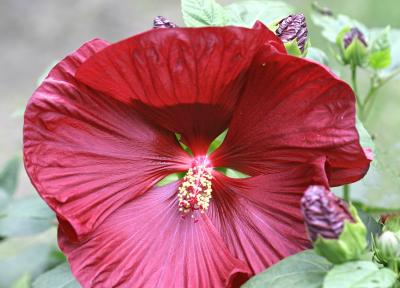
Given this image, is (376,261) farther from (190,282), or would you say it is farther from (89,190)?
(89,190)

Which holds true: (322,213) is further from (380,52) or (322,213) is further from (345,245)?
(380,52)

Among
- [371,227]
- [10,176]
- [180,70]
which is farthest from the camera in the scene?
[10,176]

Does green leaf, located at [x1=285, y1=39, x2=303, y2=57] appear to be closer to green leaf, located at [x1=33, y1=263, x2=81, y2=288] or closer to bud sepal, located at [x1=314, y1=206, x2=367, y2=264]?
bud sepal, located at [x1=314, y1=206, x2=367, y2=264]

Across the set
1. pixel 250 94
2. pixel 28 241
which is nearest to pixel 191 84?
pixel 250 94

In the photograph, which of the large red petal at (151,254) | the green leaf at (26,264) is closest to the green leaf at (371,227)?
the large red petal at (151,254)

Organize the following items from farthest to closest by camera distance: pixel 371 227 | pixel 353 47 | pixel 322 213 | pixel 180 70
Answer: pixel 353 47, pixel 371 227, pixel 180 70, pixel 322 213

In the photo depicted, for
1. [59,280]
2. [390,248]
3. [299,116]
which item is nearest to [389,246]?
[390,248]

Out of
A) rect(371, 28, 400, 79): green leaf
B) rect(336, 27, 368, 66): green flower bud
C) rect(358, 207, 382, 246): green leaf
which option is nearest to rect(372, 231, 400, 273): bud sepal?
rect(358, 207, 382, 246): green leaf
